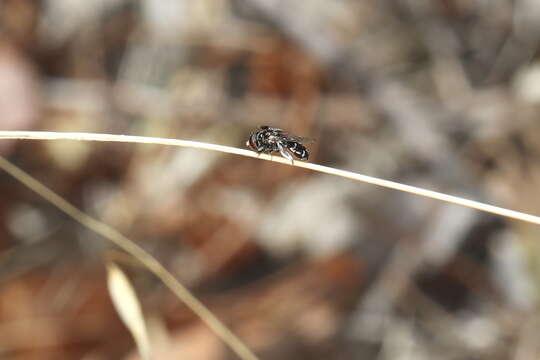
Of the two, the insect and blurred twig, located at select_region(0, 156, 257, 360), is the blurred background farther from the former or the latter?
blurred twig, located at select_region(0, 156, 257, 360)

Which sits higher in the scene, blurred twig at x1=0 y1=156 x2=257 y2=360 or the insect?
the insect

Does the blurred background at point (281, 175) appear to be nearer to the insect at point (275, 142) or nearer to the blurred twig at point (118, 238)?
the insect at point (275, 142)

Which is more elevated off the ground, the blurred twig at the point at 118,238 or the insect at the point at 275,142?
the insect at the point at 275,142

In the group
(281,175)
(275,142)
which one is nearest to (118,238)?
(275,142)

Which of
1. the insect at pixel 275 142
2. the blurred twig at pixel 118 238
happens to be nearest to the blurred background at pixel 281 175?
the insect at pixel 275 142

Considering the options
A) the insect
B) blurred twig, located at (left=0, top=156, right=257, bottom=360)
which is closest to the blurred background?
the insect

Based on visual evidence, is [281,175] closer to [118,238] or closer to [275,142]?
[275,142]

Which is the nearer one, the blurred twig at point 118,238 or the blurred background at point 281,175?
the blurred twig at point 118,238

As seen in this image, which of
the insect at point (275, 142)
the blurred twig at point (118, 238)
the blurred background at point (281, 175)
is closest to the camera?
the blurred twig at point (118, 238)

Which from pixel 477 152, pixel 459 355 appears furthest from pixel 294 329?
pixel 477 152
